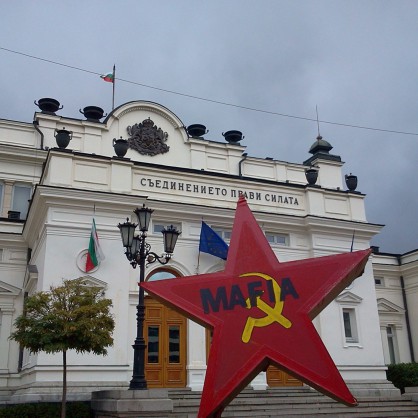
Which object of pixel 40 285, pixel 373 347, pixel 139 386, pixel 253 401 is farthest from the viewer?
pixel 373 347

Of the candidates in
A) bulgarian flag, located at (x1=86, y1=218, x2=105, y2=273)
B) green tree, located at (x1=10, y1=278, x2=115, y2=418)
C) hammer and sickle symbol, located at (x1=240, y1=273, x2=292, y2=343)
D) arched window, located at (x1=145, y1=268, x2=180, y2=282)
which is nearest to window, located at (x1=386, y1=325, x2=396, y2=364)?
arched window, located at (x1=145, y1=268, x2=180, y2=282)

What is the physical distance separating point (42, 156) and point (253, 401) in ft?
52.2

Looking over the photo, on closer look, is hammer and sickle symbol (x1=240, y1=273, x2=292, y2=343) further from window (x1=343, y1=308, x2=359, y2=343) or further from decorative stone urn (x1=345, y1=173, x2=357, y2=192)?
decorative stone urn (x1=345, y1=173, x2=357, y2=192)

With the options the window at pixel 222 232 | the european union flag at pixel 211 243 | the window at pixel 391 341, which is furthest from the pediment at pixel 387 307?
the european union flag at pixel 211 243

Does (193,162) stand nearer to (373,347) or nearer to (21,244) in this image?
(21,244)

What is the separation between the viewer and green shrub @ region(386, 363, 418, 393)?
24.8 meters

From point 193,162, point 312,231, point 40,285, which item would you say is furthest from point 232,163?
point 40,285

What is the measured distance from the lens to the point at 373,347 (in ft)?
75.8

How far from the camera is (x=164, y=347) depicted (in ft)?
66.8

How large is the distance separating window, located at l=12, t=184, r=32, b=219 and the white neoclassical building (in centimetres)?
5

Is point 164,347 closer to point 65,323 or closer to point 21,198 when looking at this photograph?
point 65,323

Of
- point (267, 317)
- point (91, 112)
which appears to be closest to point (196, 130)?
point (91, 112)

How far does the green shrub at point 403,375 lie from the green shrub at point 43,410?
1528cm

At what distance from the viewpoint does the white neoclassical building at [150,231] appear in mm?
19484
